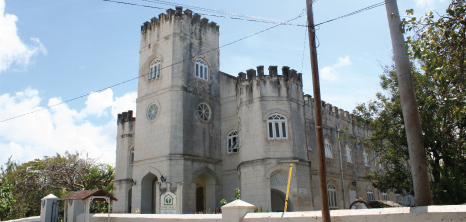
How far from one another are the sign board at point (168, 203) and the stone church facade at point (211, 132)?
73cm

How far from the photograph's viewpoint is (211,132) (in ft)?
86.2

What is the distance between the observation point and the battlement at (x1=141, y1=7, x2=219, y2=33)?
2656 centimetres

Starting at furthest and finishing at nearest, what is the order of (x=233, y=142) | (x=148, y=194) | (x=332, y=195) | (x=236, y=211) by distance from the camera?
(x=332, y=195) → (x=233, y=142) → (x=148, y=194) → (x=236, y=211)

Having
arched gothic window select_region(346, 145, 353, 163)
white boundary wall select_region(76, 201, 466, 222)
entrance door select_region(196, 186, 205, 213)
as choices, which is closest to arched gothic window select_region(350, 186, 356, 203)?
arched gothic window select_region(346, 145, 353, 163)

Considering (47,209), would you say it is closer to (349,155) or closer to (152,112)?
(152,112)

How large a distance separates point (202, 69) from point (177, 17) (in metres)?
3.96

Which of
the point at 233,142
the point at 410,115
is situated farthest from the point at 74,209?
the point at 410,115

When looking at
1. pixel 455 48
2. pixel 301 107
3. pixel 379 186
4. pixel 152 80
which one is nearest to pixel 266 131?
pixel 301 107

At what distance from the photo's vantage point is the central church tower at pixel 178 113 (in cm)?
2389

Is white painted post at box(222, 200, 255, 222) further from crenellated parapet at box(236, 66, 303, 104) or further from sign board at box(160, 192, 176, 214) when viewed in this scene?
crenellated parapet at box(236, 66, 303, 104)

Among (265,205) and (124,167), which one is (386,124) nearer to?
(265,205)

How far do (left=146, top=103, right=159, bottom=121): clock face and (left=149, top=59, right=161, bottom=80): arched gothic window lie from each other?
209 cm

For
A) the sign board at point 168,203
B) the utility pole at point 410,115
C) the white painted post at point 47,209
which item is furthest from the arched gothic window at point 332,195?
the utility pole at point 410,115

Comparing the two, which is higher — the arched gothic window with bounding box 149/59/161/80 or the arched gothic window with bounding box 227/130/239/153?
the arched gothic window with bounding box 149/59/161/80
